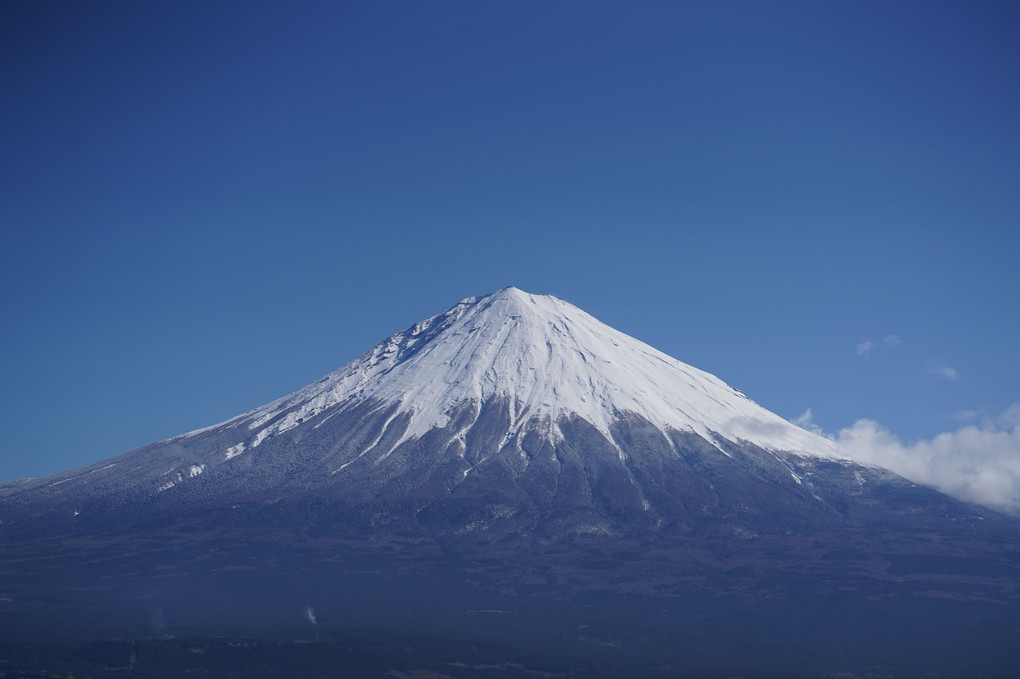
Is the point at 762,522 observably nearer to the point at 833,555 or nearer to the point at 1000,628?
the point at 833,555

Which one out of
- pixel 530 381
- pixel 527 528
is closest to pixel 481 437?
→ pixel 530 381

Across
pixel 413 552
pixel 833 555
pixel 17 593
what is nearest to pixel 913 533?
pixel 833 555

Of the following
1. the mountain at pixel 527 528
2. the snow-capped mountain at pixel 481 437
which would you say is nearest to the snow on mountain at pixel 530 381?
the snow-capped mountain at pixel 481 437

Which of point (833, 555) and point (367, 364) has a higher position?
point (367, 364)

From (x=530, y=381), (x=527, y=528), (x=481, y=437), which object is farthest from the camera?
(x=530, y=381)

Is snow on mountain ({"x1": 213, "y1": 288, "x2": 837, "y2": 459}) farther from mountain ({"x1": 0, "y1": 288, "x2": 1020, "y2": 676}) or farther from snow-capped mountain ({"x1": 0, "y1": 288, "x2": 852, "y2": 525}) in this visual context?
mountain ({"x1": 0, "y1": 288, "x2": 1020, "y2": 676})

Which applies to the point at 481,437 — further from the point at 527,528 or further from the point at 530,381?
the point at 527,528

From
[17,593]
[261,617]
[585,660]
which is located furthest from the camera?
[17,593]
